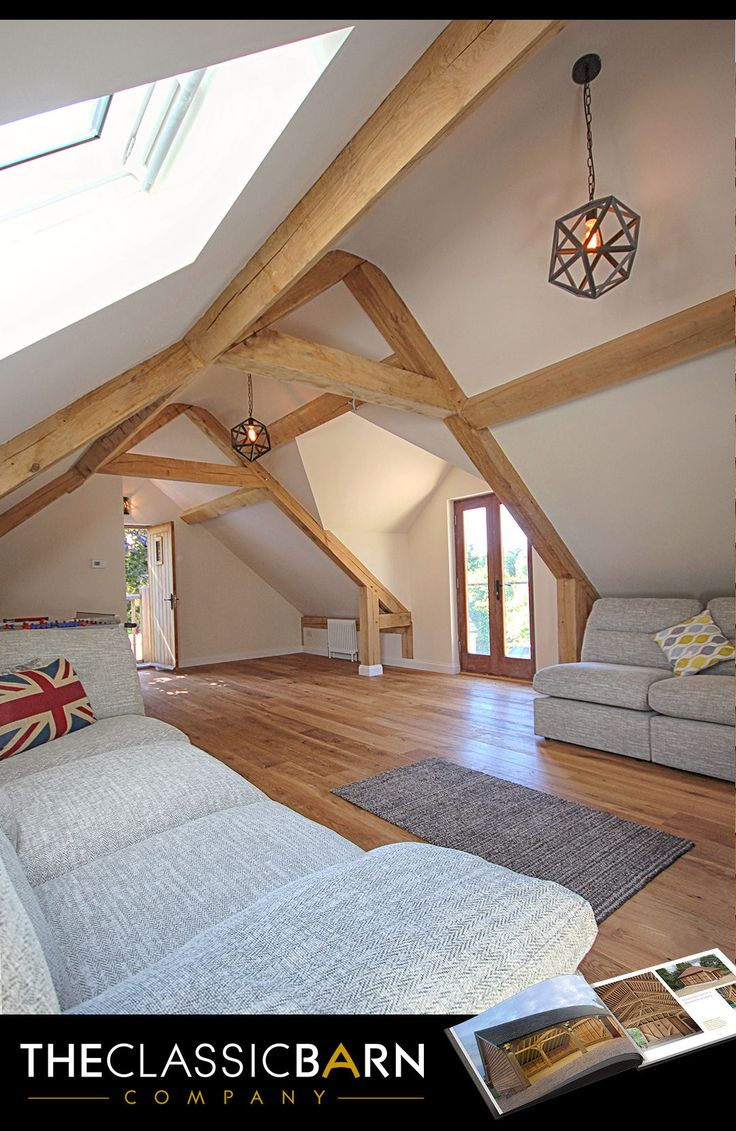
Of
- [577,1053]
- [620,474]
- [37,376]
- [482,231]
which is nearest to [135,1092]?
[577,1053]

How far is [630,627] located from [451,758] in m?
1.55

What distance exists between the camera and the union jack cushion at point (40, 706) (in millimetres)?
2176

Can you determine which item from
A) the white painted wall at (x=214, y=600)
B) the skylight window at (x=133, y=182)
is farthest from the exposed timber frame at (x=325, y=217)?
the white painted wall at (x=214, y=600)

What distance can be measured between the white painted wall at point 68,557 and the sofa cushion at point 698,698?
534 cm

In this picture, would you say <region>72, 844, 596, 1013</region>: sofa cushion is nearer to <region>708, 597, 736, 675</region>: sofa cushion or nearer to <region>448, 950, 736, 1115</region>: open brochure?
<region>448, 950, 736, 1115</region>: open brochure

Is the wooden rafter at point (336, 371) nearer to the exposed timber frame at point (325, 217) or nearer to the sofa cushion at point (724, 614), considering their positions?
the exposed timber frame at point (325, 217)

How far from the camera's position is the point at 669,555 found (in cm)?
385

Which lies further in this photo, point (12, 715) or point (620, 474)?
point (620, 474)

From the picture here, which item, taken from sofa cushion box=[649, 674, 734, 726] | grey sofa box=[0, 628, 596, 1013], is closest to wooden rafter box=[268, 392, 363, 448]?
sofa cushion box=[649, 674, 734, 726]

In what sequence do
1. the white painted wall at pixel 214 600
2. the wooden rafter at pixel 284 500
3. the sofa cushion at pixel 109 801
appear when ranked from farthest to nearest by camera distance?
the white painted wall at pixel 214 600 → the wooden rafter at pixel 284 500 → the sofa cushion at pixel 109 801

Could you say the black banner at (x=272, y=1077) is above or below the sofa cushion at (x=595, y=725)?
above

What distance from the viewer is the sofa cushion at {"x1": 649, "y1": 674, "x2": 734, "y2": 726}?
118 inches
